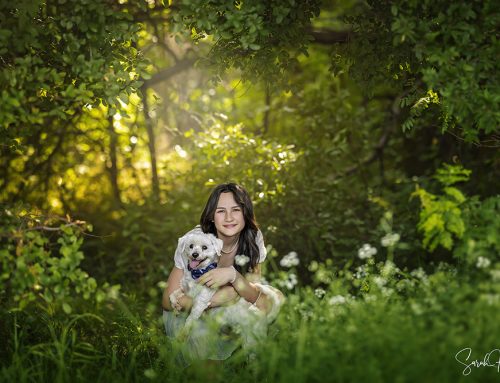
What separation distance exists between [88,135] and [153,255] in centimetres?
173

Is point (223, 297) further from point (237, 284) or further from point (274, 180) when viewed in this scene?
point (274, 180)

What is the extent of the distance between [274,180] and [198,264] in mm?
2079

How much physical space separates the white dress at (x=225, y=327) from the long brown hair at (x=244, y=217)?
189 mm

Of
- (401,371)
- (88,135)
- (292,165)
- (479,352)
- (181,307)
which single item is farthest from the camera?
(88,135)

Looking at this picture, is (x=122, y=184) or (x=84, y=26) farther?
(x=122, y=184)

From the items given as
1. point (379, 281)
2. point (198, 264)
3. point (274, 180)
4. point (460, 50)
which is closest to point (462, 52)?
point (460, 50)

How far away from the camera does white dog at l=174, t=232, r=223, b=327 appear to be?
12.5 feet

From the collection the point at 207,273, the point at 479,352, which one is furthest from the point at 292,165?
the point at 479,352

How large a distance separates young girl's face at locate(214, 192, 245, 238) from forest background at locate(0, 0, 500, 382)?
466 mm

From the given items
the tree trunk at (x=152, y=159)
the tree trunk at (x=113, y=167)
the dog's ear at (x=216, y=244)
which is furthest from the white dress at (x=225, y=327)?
the tree trunk at (x=113, y=167)

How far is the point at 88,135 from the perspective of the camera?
6992 millimetres

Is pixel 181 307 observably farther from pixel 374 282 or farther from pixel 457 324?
pixel 457 324

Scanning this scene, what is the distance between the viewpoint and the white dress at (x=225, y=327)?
3505 millimetres
